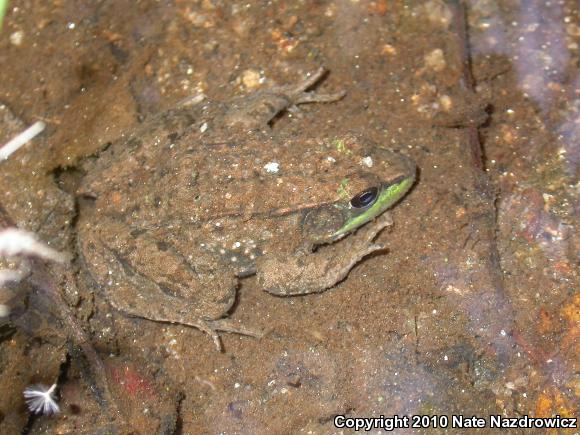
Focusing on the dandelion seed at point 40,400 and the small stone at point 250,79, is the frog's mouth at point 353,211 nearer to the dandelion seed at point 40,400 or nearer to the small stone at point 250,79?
the small stone at point 250,79

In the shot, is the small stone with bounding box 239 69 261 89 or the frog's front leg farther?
the small stone with bounding box 239 69 261 89

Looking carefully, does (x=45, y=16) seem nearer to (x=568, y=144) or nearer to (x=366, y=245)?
(x=366, y=245)

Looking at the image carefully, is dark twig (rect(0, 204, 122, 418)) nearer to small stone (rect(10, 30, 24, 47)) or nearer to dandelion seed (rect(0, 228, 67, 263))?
dandelion seed (rect(0, 228, 67, 263))

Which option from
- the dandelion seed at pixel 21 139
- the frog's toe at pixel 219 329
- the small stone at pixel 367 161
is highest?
the dandelion seed at pixel 21 139

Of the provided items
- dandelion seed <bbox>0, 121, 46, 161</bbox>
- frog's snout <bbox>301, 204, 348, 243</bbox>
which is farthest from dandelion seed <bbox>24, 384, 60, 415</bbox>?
frog's snout <bbox>301, 204, 348, 243</bbox>

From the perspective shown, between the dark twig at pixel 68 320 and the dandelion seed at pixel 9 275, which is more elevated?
the dandelion seed at pixel 9 275

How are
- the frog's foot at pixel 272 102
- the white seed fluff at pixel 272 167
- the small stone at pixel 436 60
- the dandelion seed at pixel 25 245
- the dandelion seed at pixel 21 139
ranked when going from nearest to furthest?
1. the white seed fluff at pixel 272 167
2. the dandelion seed at pixel 25 245
3. the frog's foot at pixel 272 102
4. the dandelion seed at pixel 21 139
5. the small stone at pixel 436 60

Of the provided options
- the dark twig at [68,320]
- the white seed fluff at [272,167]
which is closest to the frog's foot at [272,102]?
the white seed fluff at [272,167]
